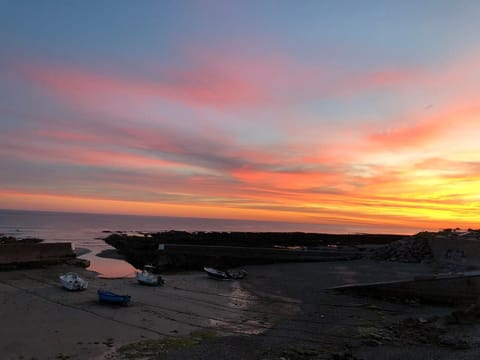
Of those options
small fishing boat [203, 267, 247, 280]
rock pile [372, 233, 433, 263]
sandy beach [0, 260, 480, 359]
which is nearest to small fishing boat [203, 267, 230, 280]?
small fishing boat [203, 267, 247, 280]

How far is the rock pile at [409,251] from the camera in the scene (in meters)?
41.4

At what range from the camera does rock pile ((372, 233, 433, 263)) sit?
41.4m

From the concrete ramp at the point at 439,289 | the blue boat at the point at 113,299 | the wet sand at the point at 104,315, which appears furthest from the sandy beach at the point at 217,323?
the concrete ramp at the point at 439,289

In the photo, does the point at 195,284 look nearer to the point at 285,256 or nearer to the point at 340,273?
the point at 340,273

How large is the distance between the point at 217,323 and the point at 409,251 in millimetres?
30739

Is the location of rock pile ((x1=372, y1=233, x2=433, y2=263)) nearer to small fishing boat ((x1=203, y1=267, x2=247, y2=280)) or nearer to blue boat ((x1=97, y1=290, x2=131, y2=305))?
small fishing boat ((x1=203, y1=267, x2=247, y2=280))

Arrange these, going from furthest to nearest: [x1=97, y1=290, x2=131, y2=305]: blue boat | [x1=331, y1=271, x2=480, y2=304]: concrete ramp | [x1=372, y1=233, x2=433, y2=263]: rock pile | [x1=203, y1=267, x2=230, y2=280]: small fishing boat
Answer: [x1=372, y1=233, x2=433, y2=263]: rock pile
[x1=203, y1=267, x2=230, y2=280]: small fishing boat
[x1=331, y1=271, x2=480, y2=304]: concrete ramp
[x1=97, y1=290, x2=131, y2=305]: blue boat

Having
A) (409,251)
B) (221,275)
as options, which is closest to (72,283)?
(221,275)

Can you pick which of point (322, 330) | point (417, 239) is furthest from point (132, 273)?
point (417, 239)

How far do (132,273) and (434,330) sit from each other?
80.0 ft

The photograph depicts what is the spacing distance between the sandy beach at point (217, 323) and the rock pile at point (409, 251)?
17930 mm

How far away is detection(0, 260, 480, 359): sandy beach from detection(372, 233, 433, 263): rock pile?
17.9 metres

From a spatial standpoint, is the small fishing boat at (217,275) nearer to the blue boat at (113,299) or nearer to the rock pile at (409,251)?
the blue boat at (113,299)

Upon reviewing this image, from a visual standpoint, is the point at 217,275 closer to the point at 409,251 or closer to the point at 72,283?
the point at 72,283
